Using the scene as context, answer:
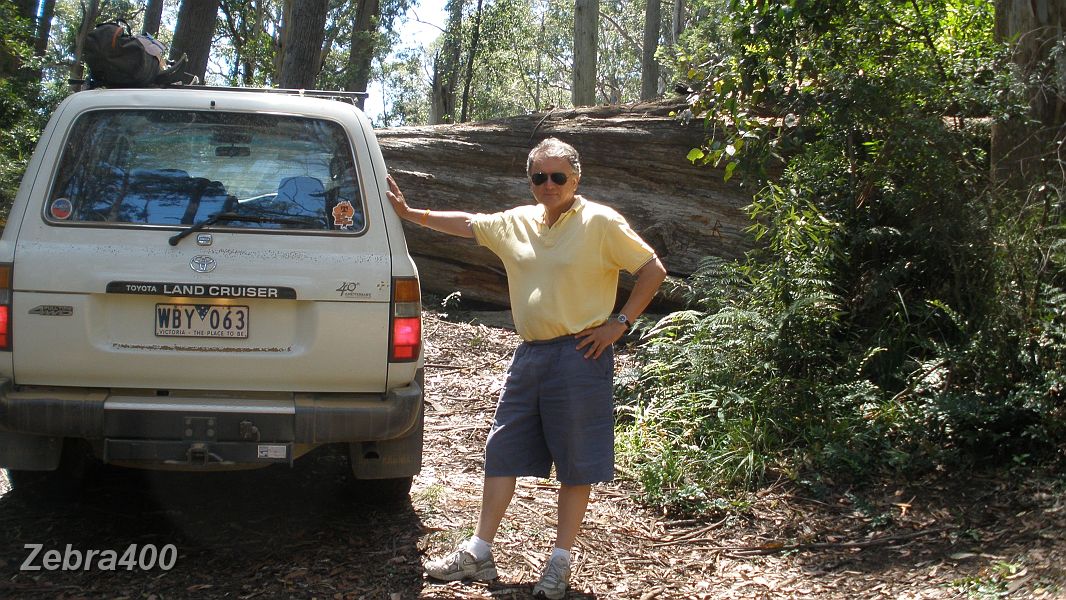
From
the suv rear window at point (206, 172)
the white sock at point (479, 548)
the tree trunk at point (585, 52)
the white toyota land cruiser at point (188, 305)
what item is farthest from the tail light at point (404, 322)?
the tree trunk at point (585, 52)

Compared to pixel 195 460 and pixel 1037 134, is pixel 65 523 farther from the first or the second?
pixel 1037 134

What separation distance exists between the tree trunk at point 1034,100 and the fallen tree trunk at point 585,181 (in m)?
2.85

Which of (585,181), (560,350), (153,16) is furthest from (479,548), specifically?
(153,16)

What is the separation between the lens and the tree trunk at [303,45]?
11.5 metres

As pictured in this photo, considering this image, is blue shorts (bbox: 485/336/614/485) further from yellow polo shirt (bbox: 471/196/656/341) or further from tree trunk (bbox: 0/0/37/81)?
tree trunk (bbox: 0/0/37/81)

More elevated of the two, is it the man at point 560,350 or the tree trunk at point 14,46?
the tree trunk at point 14,46

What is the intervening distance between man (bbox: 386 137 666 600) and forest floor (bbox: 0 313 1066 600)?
35cm

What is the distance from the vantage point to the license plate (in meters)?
3.96

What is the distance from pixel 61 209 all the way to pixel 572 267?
2143mm

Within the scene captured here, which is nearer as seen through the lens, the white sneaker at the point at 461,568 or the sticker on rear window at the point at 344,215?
the white sneaker at the point at 461,568

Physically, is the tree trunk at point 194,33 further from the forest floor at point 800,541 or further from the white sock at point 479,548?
the white sock at point 479,548

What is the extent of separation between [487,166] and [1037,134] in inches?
211

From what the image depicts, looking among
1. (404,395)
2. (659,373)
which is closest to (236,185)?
(404,395)

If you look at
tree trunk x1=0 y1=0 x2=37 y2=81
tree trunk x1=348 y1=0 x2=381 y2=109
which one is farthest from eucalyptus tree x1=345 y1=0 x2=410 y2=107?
tree trunk x1=0 y1=0 x2=37 y2=81
